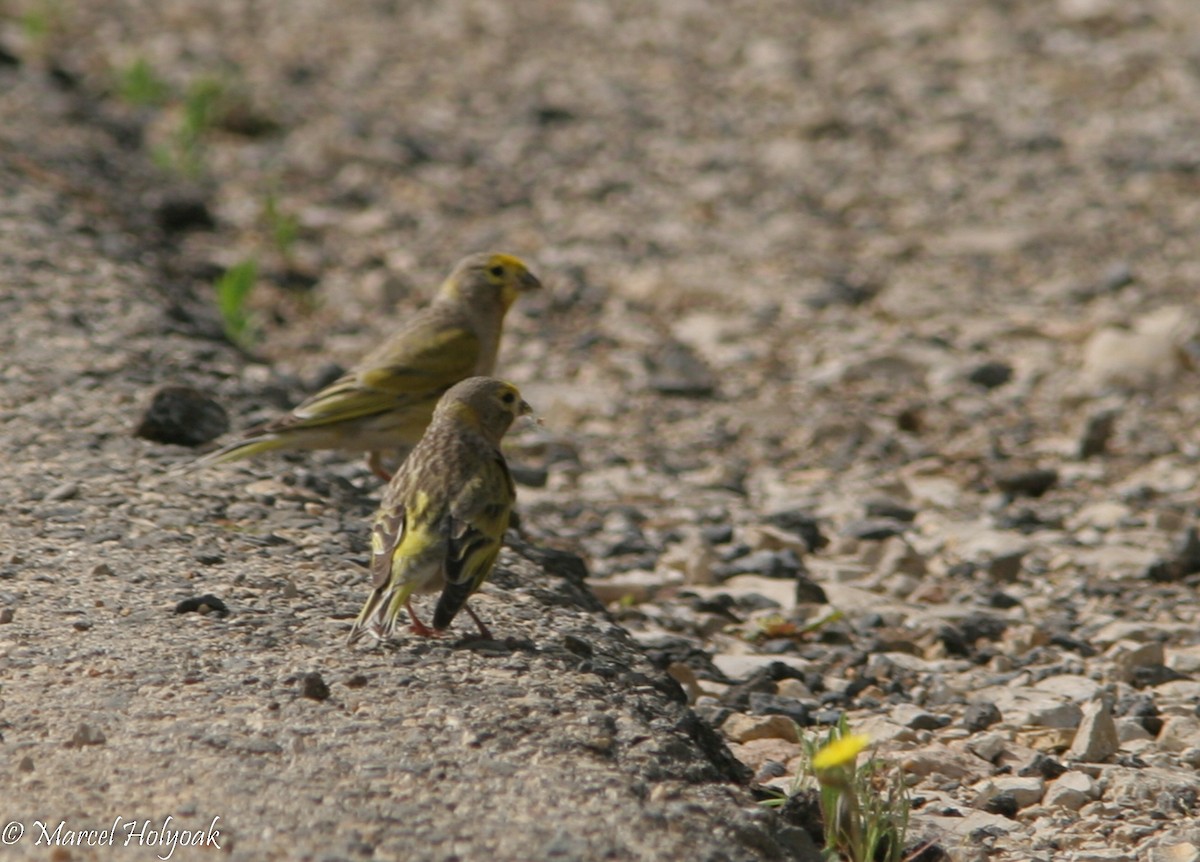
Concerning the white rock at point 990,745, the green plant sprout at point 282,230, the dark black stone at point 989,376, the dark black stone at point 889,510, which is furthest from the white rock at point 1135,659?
the green plant sprout at point 282,230

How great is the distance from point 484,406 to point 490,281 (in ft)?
6.10

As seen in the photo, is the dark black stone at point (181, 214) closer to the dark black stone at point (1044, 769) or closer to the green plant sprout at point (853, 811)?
the dark black stone at point (1044, 769)

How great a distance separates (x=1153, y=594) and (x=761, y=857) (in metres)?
2.94

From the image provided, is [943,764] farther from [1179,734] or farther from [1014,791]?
[1179,734]

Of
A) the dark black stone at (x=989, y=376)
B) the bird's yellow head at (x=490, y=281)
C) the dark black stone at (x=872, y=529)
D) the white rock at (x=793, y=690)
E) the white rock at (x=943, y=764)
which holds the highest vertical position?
the bird's yellow head at (x=490, y=281)

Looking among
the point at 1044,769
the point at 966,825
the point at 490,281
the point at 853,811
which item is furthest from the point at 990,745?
the point at 490,281

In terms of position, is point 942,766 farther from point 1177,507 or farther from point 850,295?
point 850,295

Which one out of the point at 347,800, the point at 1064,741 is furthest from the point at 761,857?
the point at 1064,741

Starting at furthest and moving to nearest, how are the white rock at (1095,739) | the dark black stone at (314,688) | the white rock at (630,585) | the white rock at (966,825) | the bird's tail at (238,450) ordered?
the white rock at (630,585), the bird's tail at (238,450), the white rock at (1095,739), the white rock at (966,825), the dark black stone at (314,688)

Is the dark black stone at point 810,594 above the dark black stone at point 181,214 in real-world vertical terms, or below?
above

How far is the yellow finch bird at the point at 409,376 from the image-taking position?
233 inches

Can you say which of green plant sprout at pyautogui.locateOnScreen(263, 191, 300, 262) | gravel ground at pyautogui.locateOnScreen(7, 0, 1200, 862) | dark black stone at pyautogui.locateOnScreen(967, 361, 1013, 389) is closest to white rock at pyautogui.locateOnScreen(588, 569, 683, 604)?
gravel ground at pyautogui.locateOnScreen(7, 0, 1200, 862)

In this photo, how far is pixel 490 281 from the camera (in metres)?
7.21

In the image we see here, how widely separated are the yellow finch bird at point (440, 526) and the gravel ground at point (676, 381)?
0.59 feet
